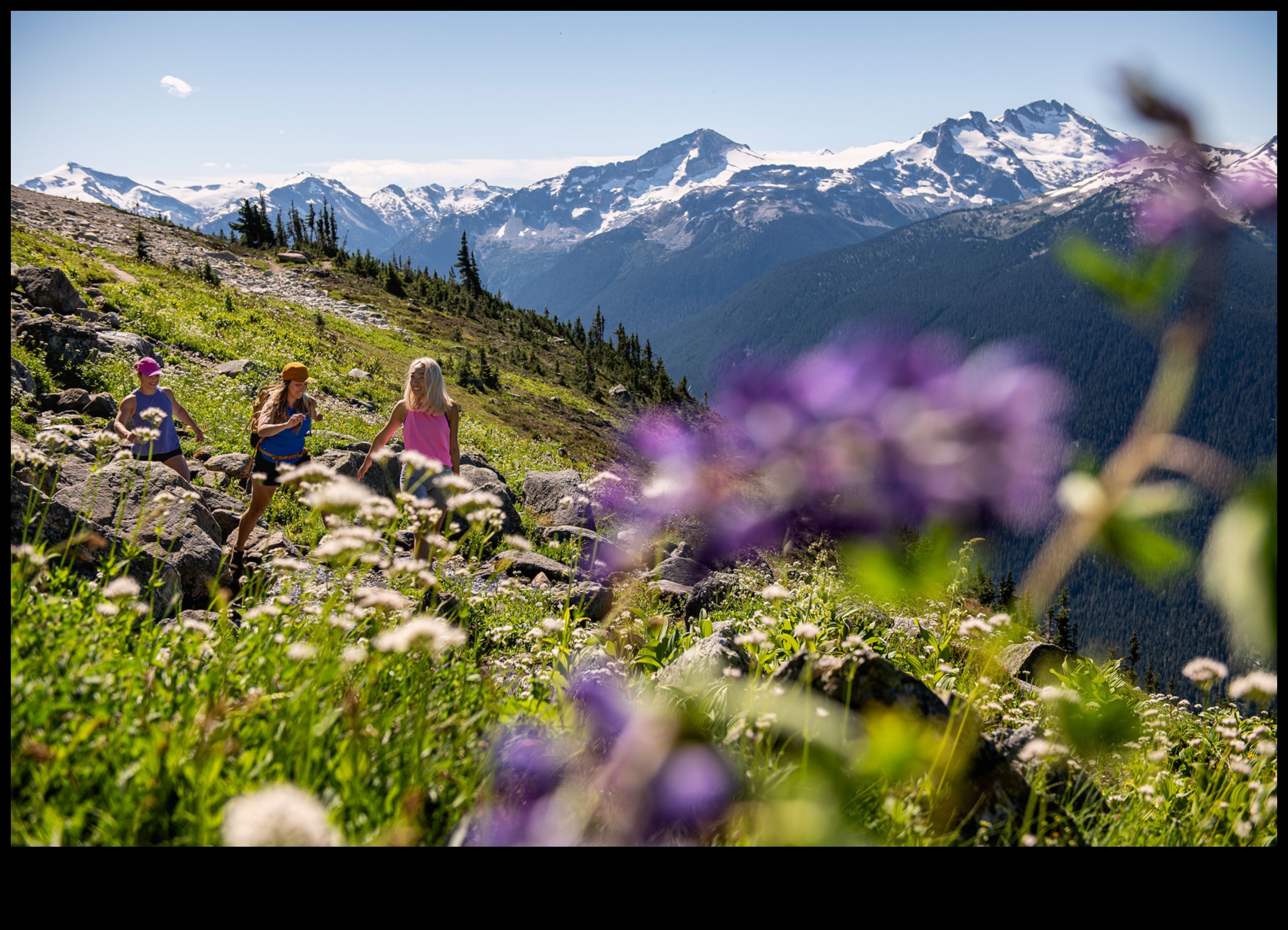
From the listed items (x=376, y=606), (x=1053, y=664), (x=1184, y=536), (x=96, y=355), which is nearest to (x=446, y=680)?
(x=376, y=606)

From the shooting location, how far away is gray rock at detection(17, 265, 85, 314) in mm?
15453

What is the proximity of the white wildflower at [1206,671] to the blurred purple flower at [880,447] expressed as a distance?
2350 mm

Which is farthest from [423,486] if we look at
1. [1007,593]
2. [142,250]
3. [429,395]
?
[142,250]

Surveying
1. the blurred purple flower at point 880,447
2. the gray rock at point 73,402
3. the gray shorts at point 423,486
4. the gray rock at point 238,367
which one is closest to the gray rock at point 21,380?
the gray rock at point 73,402

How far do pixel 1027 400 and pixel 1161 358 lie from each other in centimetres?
29

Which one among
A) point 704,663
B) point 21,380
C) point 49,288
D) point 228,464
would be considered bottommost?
point 228,464

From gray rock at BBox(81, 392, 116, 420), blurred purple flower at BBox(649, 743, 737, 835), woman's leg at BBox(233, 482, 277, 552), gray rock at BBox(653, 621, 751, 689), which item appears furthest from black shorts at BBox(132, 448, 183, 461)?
blurred purple flower at BBox(649, 743, 737, 835)

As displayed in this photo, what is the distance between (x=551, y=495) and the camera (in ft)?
50.1

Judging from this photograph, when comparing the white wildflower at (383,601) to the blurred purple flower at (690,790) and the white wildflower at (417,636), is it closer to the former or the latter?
the white wildflower at (417,636)

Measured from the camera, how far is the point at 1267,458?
1230 millimetres

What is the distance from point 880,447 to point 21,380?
44.1 feet

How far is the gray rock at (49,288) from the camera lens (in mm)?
15453

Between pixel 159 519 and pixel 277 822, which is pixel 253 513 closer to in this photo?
pixel 159 519

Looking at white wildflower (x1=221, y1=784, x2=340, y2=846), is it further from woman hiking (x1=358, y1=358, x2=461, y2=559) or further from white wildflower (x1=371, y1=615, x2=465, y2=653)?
woman hiking (x1=358, y1=358, x2=461, y2=559)
